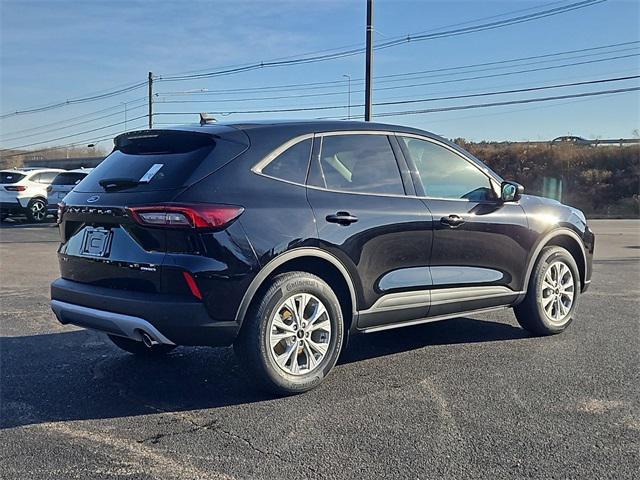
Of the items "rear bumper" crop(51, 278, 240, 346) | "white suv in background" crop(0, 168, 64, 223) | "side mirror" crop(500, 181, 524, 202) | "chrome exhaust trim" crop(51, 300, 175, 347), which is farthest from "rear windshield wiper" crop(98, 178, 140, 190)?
"white suv in background" crop(0, 168, 64, 223)

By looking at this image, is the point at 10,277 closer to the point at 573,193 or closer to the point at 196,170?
the point at 196,170

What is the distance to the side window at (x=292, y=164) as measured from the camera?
4391 millimetres

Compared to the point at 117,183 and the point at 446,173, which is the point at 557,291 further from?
the point at 117,183

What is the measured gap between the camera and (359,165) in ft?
16.0

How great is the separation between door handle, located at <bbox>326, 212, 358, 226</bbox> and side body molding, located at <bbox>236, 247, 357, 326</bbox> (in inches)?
9.2

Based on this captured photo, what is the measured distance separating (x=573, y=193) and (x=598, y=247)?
2789 cm

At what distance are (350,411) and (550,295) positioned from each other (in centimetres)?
274

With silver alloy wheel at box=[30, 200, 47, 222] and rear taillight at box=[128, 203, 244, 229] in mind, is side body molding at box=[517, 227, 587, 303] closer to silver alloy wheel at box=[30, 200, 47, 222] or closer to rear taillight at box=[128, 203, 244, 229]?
rear taillight at box=[128, 203, 244, 229]

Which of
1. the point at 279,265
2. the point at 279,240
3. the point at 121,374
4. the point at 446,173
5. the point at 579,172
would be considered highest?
the point at 579,172

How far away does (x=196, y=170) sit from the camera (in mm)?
4125

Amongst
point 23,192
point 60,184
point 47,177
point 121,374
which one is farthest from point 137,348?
point 47,177

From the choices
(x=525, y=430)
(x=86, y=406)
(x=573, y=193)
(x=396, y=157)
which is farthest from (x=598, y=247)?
(x=573, y=193)

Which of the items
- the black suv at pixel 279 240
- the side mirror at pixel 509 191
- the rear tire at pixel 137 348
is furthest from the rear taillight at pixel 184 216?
the side mirror at pixel 509 191

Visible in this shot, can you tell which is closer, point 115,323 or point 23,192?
point 115,323
